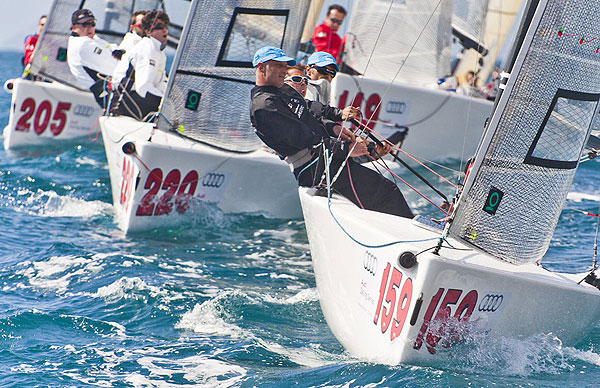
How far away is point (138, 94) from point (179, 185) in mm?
1263

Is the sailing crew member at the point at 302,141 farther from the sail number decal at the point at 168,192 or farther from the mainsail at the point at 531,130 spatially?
the sail number decal at the point at 168,192

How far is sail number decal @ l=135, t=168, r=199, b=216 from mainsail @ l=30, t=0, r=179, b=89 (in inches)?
164

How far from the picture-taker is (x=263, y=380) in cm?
358

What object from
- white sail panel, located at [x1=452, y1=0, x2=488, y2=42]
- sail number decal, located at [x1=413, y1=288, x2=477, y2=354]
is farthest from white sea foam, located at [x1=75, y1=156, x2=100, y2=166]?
sail number decal, located at [x1=413, y1=288, x2=477, y2=354]

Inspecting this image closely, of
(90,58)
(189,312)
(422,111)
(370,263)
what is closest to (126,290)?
(189,312)

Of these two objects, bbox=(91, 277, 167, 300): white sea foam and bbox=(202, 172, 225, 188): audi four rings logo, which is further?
bbox=(202, 172, 225, 188): audi four rings logo

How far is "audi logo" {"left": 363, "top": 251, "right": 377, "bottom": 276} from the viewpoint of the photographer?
3672mm

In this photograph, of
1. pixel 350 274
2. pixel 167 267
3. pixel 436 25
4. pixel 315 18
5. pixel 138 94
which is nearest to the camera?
pixel 350 274

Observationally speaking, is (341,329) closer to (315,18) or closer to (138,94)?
(138,94)

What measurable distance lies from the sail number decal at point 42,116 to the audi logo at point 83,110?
0.09 meters

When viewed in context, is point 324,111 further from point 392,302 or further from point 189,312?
point 392,302

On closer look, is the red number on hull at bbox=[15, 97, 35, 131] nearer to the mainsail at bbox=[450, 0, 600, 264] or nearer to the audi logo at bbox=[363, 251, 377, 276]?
the audi logo at bbox=[363, 251, 377, 276]

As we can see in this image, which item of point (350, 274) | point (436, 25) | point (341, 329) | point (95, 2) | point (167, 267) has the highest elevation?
point (436, 25)

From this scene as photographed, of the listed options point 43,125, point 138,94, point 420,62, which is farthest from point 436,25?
point 43,125
